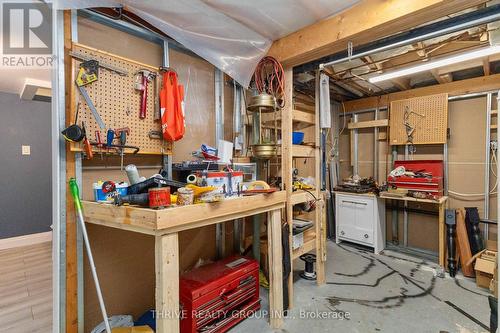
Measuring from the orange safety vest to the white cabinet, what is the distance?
9.44ft

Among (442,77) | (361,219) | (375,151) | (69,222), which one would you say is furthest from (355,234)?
(69,222)

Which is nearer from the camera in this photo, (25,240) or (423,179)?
(423,179)

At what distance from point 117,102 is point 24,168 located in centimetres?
354

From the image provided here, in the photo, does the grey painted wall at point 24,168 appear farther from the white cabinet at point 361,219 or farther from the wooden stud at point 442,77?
the wooden stud at point 442,77

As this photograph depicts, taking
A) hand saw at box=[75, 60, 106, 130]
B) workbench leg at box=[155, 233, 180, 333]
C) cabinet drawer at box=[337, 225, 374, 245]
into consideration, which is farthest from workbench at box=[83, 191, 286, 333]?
cabinet drawer at box=[337, 225, 374, 245]

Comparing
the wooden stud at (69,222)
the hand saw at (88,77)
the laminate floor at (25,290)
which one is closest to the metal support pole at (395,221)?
the hand saw at (88,77)

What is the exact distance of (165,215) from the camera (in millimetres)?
1180

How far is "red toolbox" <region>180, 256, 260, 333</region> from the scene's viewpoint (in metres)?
1.68

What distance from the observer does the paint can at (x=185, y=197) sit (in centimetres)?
134

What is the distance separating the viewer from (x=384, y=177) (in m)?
4.06

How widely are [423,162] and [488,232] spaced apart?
109cm

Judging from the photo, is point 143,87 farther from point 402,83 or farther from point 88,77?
point 402,83

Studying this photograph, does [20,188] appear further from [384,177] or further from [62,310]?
[384,177]

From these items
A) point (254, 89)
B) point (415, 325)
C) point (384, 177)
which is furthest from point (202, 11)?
point (384, 177)
